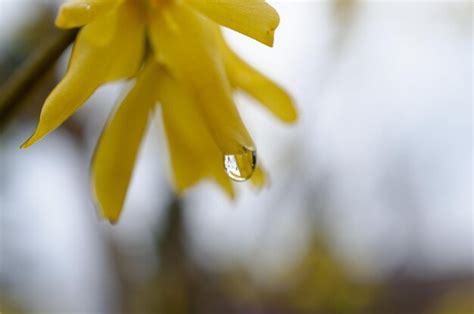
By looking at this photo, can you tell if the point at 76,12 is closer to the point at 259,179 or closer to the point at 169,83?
the point at 169,83

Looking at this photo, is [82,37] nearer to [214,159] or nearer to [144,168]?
[214,159]

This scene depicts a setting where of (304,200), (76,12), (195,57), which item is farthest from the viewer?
(304,200)

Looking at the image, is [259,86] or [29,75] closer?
[29,75]

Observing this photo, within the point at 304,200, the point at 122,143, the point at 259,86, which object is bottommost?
the point at 122,143

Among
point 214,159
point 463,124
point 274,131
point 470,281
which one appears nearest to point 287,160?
point 274,131


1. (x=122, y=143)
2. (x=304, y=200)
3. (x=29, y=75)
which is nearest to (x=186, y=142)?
(x=122, y=143)

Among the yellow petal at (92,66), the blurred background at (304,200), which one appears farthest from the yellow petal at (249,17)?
the blurred background at (304,200)

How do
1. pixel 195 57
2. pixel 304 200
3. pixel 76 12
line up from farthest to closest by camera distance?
pixel 304 200, pixel 195 57, pixel 76 12

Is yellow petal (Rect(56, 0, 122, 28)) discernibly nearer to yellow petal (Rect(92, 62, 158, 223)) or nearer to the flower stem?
the flower stem

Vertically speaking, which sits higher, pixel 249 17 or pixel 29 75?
pixel 249 17
